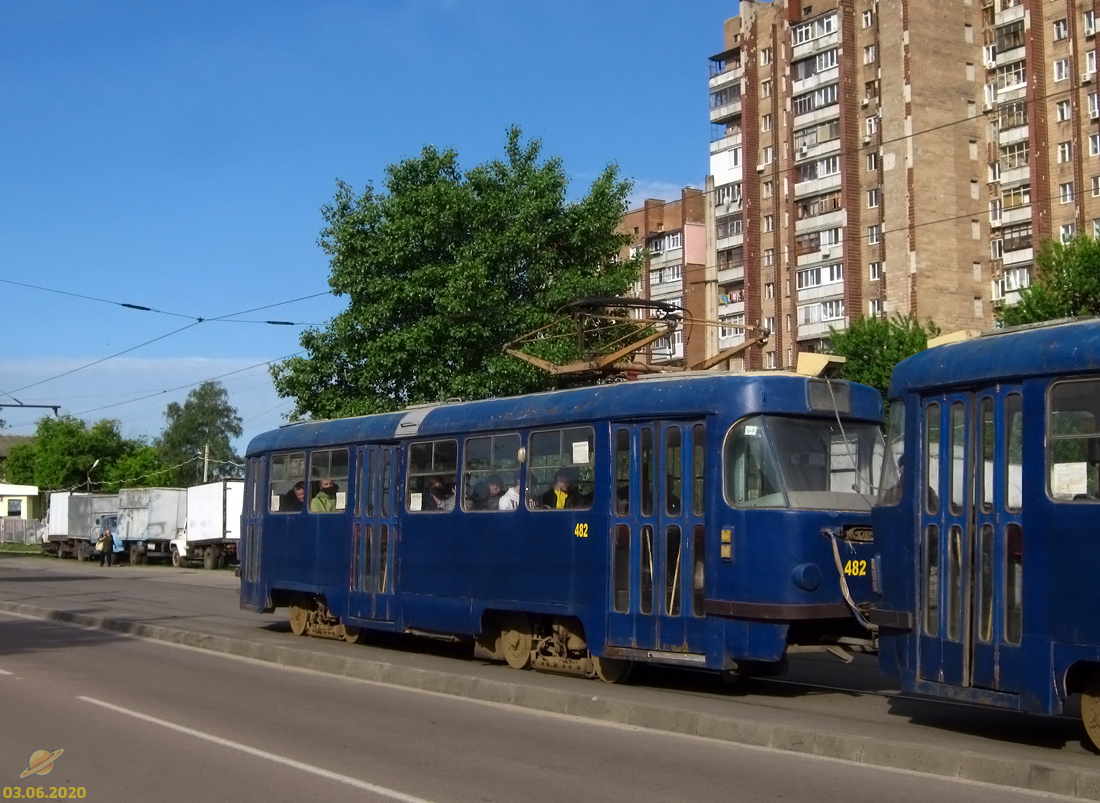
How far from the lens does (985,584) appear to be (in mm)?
9289

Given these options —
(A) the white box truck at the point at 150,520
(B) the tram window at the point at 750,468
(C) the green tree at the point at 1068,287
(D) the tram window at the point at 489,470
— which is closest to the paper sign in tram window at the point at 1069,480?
(B) the tram window at the point at 750,468

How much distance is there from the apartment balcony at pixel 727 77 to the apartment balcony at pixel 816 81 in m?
5.24

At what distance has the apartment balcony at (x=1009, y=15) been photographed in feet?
201

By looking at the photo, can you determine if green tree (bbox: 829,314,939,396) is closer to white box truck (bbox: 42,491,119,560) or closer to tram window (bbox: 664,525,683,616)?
white box truck (bbox: 42,491,119,560)

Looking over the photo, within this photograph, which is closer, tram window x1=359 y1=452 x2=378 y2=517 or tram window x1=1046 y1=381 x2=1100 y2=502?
tram window x1=1046 y1=381 x2=1100 y2=502

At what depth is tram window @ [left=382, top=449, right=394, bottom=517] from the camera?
1706 cm

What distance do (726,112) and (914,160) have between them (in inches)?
639

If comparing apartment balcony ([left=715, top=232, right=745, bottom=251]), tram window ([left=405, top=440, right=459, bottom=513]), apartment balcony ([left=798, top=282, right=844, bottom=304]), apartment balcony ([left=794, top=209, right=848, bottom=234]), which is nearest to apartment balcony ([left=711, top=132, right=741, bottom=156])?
apartment balcony ([left=715, top=232, right=745, bottom=251])

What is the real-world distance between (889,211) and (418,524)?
167 ft

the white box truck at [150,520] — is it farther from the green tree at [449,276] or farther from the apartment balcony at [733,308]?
the apartment balcony at [733,308]

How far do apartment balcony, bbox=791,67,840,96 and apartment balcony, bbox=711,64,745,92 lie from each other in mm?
5238

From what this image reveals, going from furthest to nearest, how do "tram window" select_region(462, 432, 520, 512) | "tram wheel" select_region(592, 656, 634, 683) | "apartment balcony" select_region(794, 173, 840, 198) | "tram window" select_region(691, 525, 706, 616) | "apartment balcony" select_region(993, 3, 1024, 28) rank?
1. "apartment balcony" select_region(794, 173, 840, 198)
2. "apartment balcony" select_region(993, 3, 1024, 28)
3. "tram window" select_region(462, 432, 520, 512)
4. "tram wheel" select_region(592, 656, 634, 683)
5. "tram window" select_region(691, 525, 706, 616)

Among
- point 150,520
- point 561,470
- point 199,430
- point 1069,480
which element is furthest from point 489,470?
point 199,430

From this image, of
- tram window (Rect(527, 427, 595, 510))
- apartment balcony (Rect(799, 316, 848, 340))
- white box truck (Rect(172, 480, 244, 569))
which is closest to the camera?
tram window (Rect(527, 427, 595, 510))
